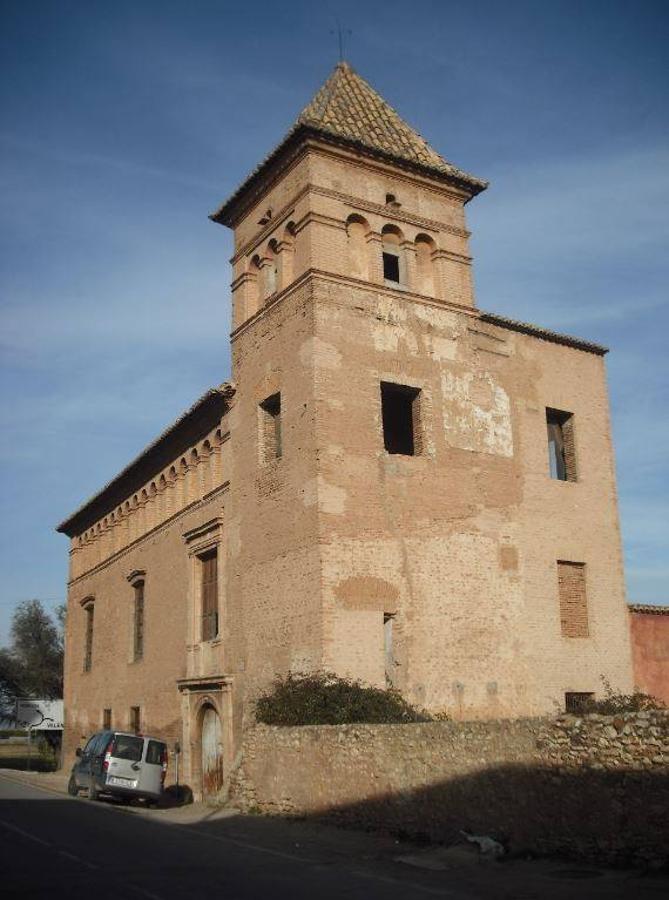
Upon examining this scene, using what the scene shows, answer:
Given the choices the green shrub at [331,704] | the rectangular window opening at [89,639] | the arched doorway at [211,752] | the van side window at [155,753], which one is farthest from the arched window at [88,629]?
the green shrub at [331,704]

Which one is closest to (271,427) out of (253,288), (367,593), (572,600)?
(253,288)

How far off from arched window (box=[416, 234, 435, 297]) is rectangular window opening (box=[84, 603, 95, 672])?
18859mm

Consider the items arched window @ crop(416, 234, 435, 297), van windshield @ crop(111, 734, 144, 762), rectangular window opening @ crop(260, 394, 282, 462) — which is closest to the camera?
van windshield @ crop(111, 734, 144, 762)

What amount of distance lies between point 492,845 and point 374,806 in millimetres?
2653

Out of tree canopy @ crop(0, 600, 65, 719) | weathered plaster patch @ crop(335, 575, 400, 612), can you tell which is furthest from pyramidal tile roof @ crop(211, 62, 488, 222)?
tree canopy @ crop(0, 600, 65, 719)

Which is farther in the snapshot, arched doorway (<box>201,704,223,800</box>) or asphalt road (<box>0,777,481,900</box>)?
arched doorway (<box>201,704,223,800</box>)

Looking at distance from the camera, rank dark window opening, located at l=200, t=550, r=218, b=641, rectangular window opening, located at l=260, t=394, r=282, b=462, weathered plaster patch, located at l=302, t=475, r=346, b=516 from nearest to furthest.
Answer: weathered plaster patch, located at l=302, t=475, r=346, b=516 → rectangular window opening, located at l=260, t=394, r=282, b=462 → dark window opening, located at l=200, t=550, r=218, b=641

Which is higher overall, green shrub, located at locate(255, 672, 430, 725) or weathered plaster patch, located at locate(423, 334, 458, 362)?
weathered plaster patch, located at locate(423, 334, 458, 362)

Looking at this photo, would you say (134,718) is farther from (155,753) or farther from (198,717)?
(155,753)

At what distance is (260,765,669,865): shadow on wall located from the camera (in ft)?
31.8

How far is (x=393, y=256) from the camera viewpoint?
2114cm

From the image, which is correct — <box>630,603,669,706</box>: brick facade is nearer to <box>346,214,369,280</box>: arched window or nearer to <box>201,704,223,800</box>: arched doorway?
<box>201,704,223,800</box>: arched doorway

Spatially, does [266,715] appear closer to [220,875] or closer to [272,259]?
[220,875]

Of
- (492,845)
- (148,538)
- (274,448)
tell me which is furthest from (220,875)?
(148,538)
